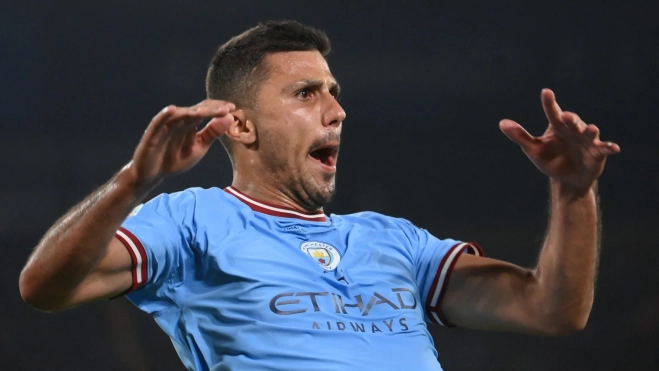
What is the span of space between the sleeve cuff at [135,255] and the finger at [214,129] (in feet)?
0.73

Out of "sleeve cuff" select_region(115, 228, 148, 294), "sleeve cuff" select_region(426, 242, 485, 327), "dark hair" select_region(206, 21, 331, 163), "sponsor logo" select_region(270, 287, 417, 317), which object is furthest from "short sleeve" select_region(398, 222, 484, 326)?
"sleeve cuff" select_region(115, 228, 148, 294)

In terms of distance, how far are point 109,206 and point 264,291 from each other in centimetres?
34

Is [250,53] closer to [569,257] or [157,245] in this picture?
[157,245]

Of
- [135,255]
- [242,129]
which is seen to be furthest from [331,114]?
[135,255]

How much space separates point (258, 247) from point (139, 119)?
52.5 inches

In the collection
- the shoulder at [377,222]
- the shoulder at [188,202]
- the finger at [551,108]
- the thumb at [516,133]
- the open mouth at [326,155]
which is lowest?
the shoulder at [377,222]

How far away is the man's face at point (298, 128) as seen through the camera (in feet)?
5.20

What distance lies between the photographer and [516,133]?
1.33 meters

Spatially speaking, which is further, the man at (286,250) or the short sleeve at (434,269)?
the short sleeve at (434,269)

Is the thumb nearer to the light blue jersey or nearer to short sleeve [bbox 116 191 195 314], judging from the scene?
the light blue jersey

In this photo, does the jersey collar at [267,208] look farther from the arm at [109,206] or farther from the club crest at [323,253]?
the arm at [109,206]

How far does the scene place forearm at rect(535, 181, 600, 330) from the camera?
1390 mm

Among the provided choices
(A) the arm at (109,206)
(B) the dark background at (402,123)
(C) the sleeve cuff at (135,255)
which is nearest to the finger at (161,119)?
(A) the arm at (109,206)

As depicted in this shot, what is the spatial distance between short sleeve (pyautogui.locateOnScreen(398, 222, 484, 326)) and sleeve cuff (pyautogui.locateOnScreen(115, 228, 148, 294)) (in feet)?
1.81
